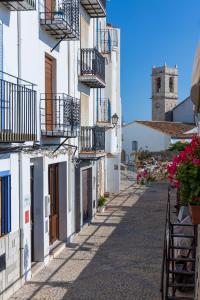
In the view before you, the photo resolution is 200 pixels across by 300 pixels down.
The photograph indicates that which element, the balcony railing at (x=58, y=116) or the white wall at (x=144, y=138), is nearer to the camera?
Result: the balcony railing at (x=58, y=116)

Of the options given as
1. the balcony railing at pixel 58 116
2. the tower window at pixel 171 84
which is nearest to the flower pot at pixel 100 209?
the balcony railing at pixel 58 116

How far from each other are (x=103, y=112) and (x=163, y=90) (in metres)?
57.4

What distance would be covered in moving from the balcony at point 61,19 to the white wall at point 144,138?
35.8 m

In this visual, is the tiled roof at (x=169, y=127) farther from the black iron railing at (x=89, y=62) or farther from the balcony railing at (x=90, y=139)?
the black iron railing at (x=89, y=62)

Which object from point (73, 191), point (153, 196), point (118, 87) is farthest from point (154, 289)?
point (118, 87)

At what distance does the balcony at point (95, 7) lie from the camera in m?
17.2

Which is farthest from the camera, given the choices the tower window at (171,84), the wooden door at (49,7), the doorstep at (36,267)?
the tower window at (171,84)

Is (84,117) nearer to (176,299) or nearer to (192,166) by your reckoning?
(176,299)

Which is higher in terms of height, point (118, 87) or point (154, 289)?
point (118, 87)

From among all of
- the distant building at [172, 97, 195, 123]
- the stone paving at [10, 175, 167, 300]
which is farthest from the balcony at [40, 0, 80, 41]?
the distant building at [172, 97, 195, 123]

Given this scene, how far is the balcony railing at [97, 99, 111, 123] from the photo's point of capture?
2217 centimetres

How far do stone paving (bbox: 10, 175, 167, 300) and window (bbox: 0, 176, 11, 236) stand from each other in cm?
148

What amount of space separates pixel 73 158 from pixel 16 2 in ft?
23.9

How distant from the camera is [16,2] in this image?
9172 mm
